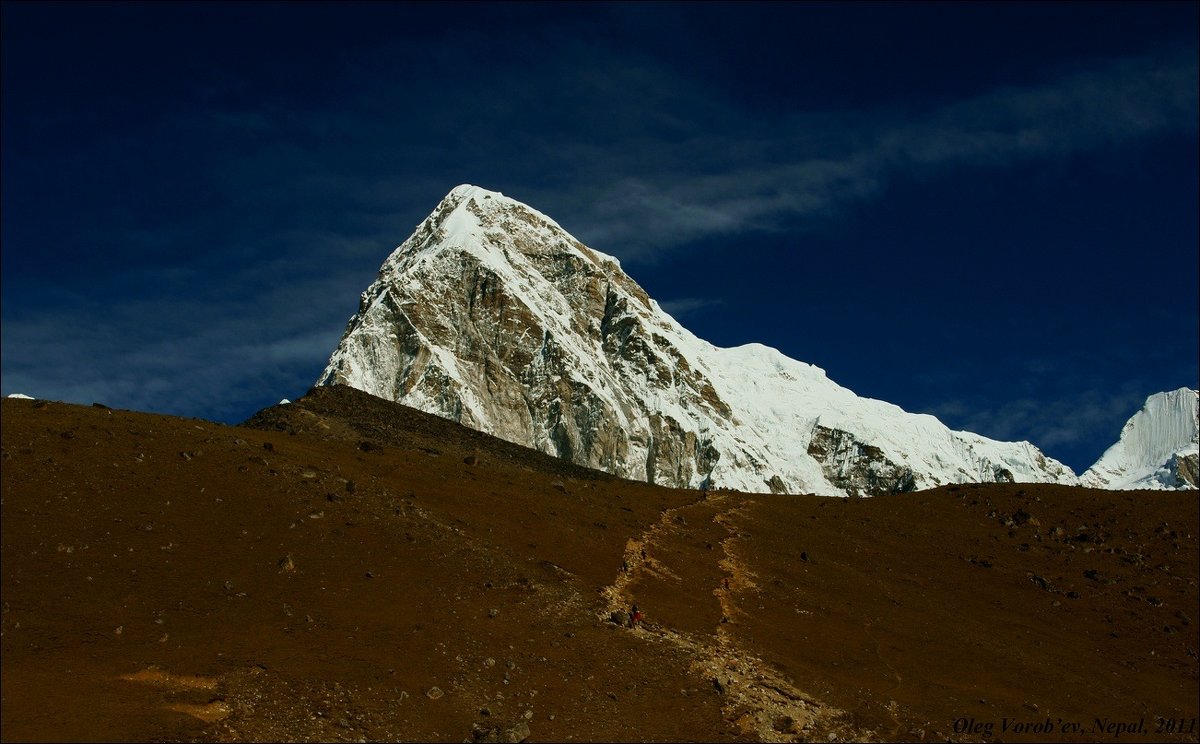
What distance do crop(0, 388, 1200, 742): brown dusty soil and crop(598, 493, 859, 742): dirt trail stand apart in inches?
6.4

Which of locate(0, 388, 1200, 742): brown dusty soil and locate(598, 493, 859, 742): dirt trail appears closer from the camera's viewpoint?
Result: locate(0, 388, 1200, 742): brown dusty soil

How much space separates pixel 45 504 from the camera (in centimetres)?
4166

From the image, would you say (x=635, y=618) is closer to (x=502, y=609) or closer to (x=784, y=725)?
(x=502, y=609)

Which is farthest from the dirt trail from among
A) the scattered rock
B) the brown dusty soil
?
the brown dusty soil

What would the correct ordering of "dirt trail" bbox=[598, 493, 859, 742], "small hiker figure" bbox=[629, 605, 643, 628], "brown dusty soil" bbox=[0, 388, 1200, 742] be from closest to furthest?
1. "brown dusty soil" bbox=[0, 388, 1200, 742]
2. "dirt trail" bbox=[598, 493, 859, 742]
3. "small hiker figure" bbox=[629, 605, 643, 628]

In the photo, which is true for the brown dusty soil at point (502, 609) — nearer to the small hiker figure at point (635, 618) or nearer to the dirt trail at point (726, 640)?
the dirt trail at point (726, 640)

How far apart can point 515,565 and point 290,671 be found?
1400 cm

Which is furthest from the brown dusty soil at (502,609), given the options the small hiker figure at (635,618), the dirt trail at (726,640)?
the small hiker figure at (635,618)

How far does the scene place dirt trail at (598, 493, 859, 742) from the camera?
117 ft

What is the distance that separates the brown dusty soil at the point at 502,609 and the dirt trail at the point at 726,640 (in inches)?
6.4

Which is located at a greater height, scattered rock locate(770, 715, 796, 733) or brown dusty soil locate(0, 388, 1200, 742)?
brown dusty soil locate(0, 388, 1200, 742)

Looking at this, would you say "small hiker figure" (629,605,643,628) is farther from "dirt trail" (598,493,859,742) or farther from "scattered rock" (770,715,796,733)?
"scattered rock" (770,715,796,733)

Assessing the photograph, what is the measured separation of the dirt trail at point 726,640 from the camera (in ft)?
117

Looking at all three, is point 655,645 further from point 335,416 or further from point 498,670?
point 335,416
